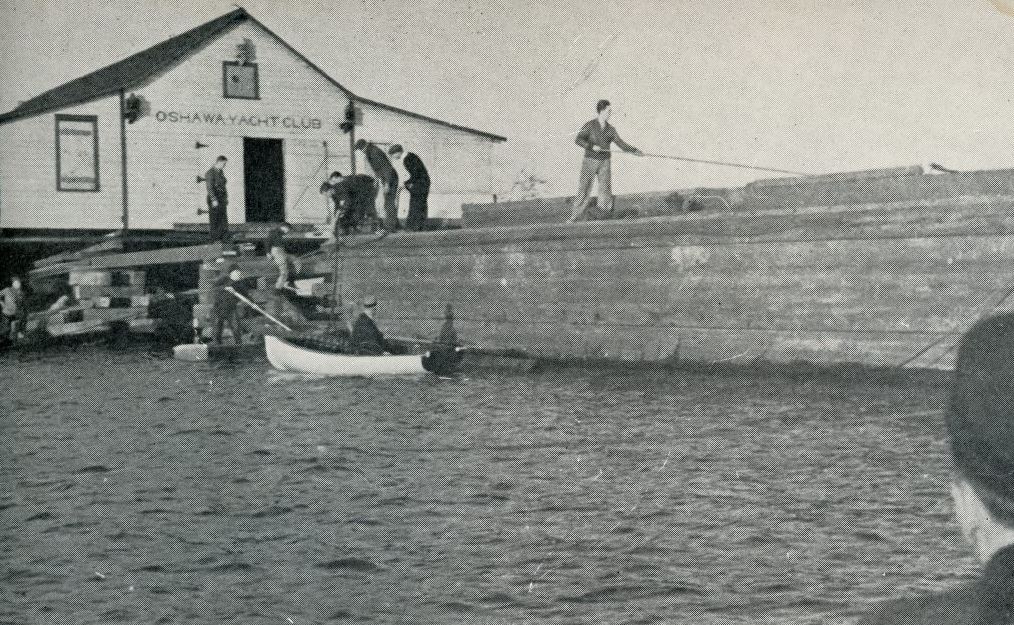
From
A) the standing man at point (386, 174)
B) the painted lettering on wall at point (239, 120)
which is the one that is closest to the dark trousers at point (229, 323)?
the standing man at point (386, 174)

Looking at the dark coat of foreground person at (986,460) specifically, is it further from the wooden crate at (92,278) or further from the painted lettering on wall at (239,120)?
the painted lettering on wall at (239,120)

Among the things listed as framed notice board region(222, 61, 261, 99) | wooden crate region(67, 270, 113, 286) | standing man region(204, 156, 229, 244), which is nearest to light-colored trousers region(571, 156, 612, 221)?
standing man region(204, 156, 229, 244)

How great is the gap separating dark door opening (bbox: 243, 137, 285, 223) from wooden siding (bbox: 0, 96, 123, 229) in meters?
3.98

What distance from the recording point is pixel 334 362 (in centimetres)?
1850

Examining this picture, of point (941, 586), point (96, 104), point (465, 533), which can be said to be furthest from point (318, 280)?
point (941, 586)

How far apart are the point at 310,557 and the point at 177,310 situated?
70.6 feet

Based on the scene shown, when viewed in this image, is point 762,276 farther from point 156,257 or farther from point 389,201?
point 156,257

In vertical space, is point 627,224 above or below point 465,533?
above

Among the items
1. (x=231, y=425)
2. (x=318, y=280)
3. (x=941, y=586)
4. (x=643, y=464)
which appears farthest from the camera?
(x=318, y=280)

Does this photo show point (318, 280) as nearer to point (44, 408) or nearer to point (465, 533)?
point (44, 408)

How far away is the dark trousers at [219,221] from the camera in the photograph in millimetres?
25641

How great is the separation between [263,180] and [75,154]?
5.57 m

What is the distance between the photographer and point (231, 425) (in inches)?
543

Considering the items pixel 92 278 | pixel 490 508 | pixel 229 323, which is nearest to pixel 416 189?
pixel 229 323
